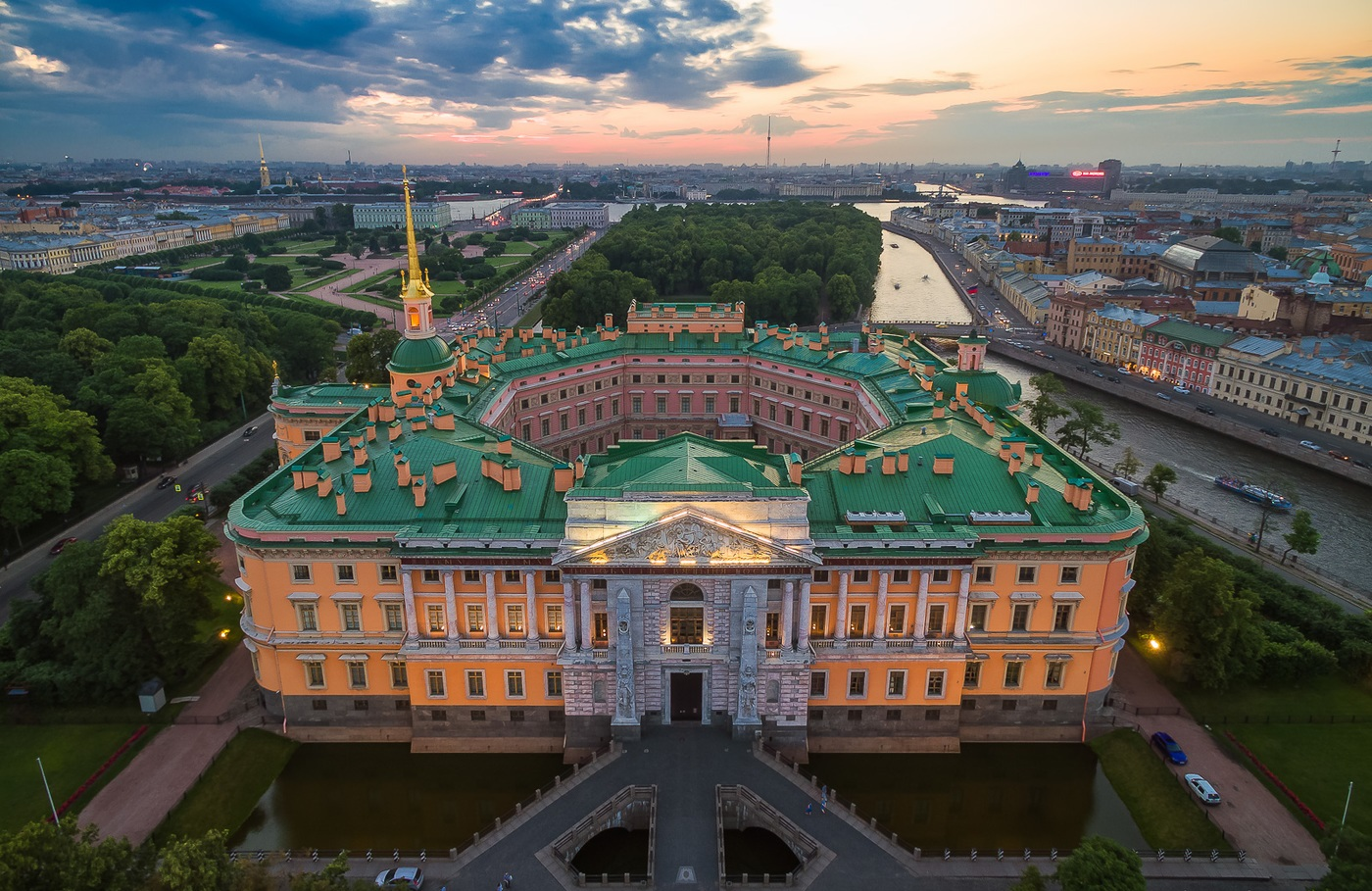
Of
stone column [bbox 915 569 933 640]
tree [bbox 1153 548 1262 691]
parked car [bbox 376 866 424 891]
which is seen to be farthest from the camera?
tree [bbox 1153 548 1262 691]

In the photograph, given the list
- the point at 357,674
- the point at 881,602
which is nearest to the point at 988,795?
the point at 881,602

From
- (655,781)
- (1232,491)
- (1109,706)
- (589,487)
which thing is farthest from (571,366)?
(1232,491)

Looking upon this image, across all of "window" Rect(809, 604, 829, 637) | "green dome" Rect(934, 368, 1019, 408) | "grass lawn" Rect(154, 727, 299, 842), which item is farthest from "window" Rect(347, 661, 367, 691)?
"green dome" Rect(934, 368, 1019, 408)

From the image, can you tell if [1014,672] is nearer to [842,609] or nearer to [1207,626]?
[842,609]

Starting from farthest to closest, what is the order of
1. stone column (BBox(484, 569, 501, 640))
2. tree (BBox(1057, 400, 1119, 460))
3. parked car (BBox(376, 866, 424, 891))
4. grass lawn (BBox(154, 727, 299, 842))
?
1. tree (BBox(1057, 400, 1119, 460))
2. stone column (BBox(484, 569, 501, 640))
3. grass lawn (BBox(154, 727, 299, 842))
4. parked car (BBox(376, 866, 424, 891))

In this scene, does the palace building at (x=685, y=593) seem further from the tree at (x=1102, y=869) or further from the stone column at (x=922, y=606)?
the tree at (x=1102, y=869)

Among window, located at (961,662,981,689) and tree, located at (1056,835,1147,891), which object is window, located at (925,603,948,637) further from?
tree, located at (1056,835,1147,891)
